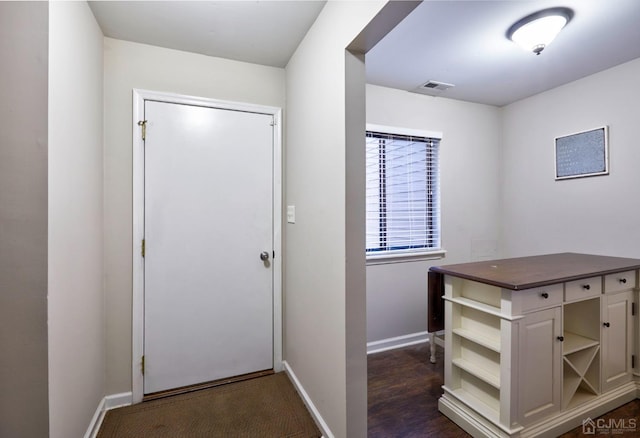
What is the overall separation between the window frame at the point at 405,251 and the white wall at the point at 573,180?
3.07 feet

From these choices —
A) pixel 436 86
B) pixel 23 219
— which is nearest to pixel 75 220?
pixel 23 219

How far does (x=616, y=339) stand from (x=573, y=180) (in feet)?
4.70

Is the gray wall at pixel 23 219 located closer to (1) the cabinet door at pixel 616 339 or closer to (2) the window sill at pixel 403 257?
(2) the window sill at pixel 403 257

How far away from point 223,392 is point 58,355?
1.13m

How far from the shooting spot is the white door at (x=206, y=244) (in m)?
2.02

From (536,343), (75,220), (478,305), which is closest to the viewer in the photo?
(75,220)

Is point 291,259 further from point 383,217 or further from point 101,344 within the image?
point 101,344

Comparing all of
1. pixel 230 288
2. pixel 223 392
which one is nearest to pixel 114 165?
→ pixel 230 288

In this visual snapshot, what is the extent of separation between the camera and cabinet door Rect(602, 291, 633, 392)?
189 cm

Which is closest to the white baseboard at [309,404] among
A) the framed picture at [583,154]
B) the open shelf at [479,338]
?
the open shelf at [479,338]

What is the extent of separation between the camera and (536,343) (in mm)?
1587

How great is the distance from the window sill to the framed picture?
1349 millimetres

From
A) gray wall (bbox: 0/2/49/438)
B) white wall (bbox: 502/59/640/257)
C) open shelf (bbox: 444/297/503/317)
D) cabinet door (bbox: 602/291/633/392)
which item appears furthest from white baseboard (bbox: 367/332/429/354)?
gray wall (bbox: 0/2/49/438)

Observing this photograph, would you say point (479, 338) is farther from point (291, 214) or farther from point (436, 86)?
point (436, 86)
